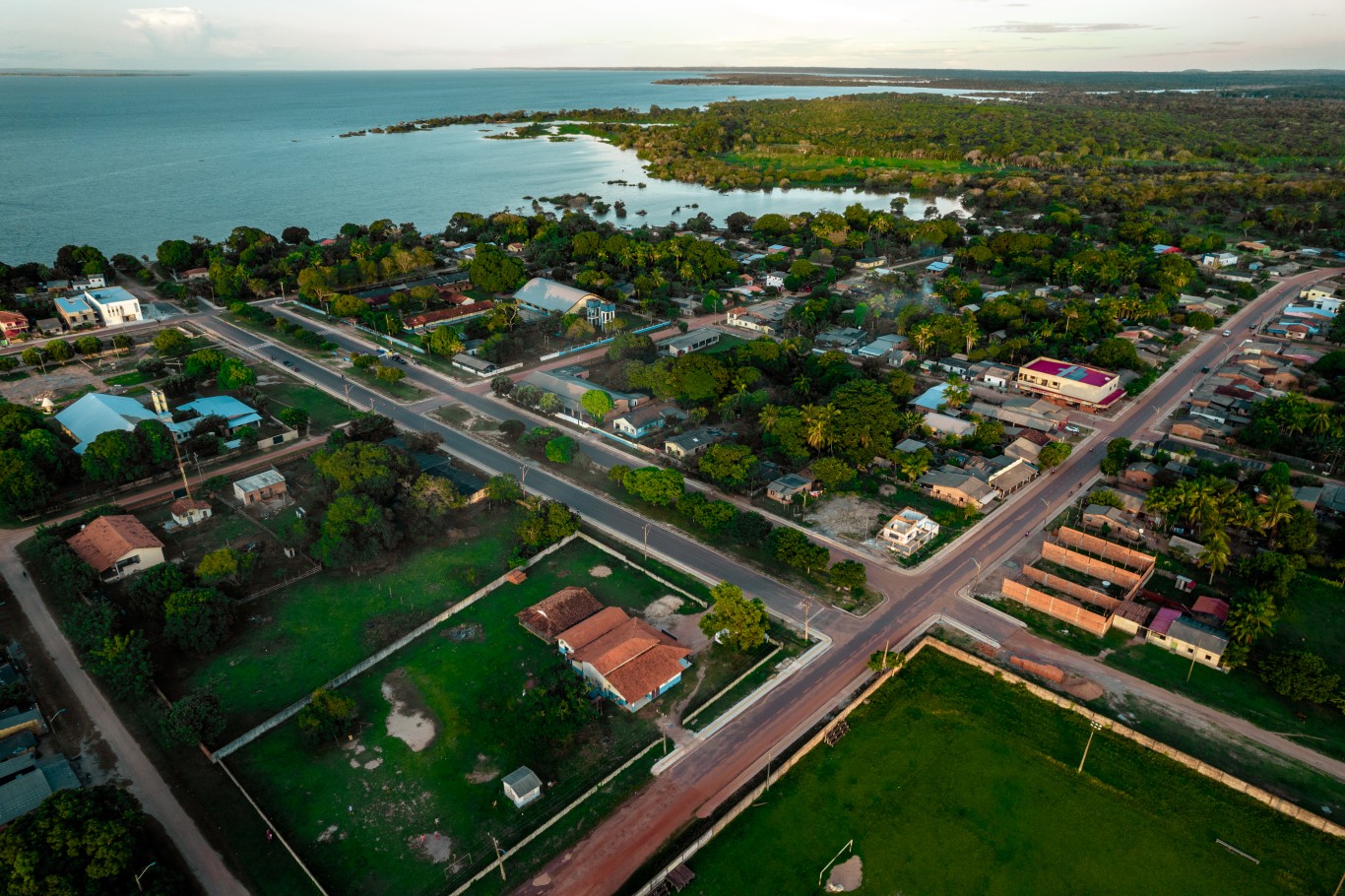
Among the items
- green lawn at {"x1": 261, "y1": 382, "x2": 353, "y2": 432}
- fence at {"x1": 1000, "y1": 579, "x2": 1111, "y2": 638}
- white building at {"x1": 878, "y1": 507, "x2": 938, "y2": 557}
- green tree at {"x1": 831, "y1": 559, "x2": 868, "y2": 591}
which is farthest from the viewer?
green lawn at {"x1": 261, "y1": 382, "x2": 353, "y2": 432}

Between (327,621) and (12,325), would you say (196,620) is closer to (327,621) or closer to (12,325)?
(327,621)

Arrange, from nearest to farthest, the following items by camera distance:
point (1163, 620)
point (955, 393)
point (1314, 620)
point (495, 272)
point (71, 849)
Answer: point (71, 849) < point (1163, 620) < point (1314, 620) < point (955, 393) < point (495, 272)

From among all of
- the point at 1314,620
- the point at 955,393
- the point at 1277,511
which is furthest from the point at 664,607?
the point at 1277,511

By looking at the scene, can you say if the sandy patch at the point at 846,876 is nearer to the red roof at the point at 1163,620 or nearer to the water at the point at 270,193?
the red roof at the point at 1163,620

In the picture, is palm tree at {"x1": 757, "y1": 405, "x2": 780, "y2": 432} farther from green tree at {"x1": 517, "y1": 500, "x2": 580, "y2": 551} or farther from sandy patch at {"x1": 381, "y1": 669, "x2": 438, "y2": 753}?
sandy patch at {"x1": 381, "y1": 669, "x2": 438, "y2": 753}

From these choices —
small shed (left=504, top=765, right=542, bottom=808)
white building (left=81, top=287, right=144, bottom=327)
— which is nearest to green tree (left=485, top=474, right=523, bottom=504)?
small shed (left=504, top=765, right=542, bottom=808)

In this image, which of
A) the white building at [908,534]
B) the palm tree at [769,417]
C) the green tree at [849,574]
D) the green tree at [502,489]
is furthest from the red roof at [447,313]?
the green tree at [849,574]

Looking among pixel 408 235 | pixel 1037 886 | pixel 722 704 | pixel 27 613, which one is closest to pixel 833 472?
pixel 722 704
